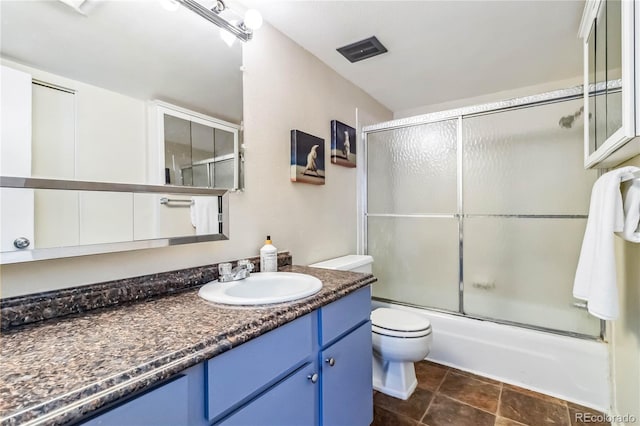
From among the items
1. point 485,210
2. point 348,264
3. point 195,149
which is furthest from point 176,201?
point 485,210

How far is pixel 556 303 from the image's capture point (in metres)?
2.03

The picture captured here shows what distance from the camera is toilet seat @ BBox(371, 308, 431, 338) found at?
5.65 ft

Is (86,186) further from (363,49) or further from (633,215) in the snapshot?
(633,215)

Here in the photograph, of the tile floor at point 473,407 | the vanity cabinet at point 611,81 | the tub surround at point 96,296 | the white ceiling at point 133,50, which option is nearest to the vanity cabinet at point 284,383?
the tile floor at point 473,407

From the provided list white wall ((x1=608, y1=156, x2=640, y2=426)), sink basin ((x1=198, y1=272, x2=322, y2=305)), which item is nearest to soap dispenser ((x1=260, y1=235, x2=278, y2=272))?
sink basin ((x1=198, y1=272, x2=322, y2=305))

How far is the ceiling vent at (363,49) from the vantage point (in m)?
1.88

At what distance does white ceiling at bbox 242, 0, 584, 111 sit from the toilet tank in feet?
4.63

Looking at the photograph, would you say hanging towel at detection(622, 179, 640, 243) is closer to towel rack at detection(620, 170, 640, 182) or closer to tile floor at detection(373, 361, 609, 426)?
towel rack at detection(620, 170, 640, 182)

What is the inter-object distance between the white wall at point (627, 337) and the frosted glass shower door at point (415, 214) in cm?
89

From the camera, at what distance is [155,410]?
0.61m

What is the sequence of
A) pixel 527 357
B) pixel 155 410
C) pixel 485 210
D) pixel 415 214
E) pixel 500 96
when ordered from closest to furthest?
1. pixel 155 410
2. pixel 527 357
3. pixel 485 210
4. pixel 415 214
5. pixel 500 96

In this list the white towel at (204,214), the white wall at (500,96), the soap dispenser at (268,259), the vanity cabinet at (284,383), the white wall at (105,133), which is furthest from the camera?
the white wall at (500,96)

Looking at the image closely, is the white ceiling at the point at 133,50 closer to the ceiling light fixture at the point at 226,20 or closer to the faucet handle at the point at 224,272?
the ceiling light fixture at the point at 226,20

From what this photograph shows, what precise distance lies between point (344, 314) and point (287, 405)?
1.28 ft
